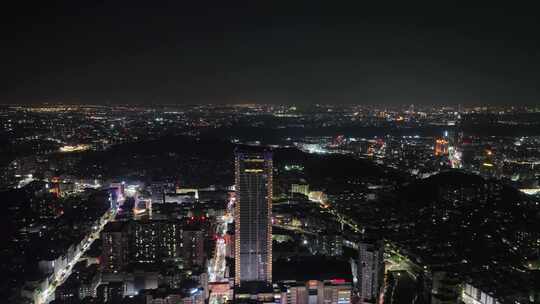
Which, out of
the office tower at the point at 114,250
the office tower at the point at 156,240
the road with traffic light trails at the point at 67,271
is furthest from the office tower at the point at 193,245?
the road with traffic light trails at the point at 67,271

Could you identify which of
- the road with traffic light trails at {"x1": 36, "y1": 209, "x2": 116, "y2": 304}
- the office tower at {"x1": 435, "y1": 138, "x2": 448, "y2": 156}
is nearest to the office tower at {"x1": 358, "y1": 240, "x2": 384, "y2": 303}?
the road with traffic light trails at {"x1": 36, "y1": 209, "x2": 116, "y2": 304}

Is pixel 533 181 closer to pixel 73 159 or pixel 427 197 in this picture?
pixel 427 197

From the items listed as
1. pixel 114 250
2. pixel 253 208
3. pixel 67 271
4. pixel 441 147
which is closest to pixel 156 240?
pixel 114 250

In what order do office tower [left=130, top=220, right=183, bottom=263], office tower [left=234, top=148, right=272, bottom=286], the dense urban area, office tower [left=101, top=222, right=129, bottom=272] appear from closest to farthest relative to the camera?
the dense urban area < office tower [left=234, top=148, right=272, bottom=286] < office tower [left=101, top=222, right=129, bottom=272] < office tower [left=130, top=220, right=183, bottom=263]

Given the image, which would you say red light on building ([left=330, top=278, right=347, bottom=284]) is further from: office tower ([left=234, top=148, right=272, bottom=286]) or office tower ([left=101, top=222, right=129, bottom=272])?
office tower ([left=101, top=222, right=129, bottom=272])

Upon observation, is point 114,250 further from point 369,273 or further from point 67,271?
point 369,273

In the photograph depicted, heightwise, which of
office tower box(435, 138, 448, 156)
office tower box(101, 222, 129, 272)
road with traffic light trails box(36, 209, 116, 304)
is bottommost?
road with traffic light trails box(36, 209, 116, 304)

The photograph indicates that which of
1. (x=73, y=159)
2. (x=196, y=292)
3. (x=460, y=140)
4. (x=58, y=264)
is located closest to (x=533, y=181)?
(x=460, y=140)
